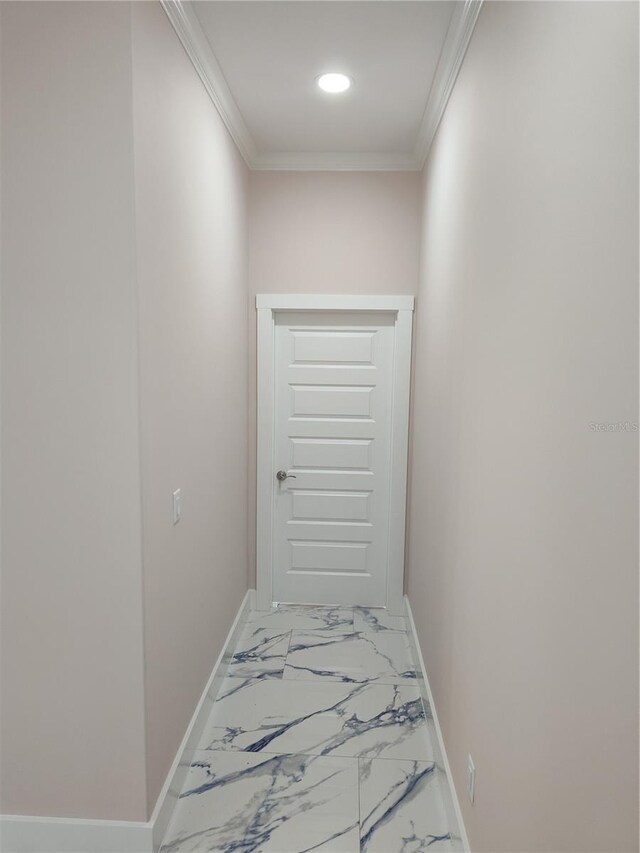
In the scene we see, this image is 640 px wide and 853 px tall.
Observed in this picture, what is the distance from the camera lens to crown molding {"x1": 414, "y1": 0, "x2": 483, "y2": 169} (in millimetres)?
1734

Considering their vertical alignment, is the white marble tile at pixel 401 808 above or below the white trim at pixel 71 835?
below

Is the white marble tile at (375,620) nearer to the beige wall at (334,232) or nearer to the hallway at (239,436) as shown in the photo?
the hallway at (239,436)

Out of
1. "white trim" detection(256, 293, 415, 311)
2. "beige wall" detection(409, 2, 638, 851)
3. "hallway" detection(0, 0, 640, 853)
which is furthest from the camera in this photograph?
"white trim" detection(256, 293, 415, 311)

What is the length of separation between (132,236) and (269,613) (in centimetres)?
262

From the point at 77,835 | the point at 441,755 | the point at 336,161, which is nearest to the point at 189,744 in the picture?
the point at 77,835

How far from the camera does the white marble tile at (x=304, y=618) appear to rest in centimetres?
327

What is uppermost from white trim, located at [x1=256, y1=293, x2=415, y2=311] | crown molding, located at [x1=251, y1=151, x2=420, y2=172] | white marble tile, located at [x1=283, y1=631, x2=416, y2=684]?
crown molding, located at [x1=251, y1=151, x2=420, y2=172]

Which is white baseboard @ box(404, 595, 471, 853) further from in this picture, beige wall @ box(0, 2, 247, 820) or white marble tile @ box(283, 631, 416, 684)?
beige wall @ box(0, 2, 247, 820)

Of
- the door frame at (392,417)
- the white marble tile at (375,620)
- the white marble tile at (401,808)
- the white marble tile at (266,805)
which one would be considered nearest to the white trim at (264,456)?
the door frame at (392,417)

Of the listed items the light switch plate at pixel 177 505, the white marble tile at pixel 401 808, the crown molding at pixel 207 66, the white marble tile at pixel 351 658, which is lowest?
the white marble tile at pixel 401 808

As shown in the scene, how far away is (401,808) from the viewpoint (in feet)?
6.35

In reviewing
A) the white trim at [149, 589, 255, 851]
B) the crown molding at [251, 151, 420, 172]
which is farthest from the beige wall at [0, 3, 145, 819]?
the crown molding at [251, 151, 420, 172]

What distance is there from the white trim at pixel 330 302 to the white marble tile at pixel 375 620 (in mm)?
1910

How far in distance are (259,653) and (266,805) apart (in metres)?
1.05
